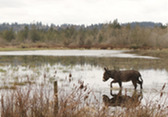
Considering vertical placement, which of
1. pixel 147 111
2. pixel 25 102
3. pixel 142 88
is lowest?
pixel 142 88

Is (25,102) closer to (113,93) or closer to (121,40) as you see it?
(113,93)

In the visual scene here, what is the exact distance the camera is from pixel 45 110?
6016 mm

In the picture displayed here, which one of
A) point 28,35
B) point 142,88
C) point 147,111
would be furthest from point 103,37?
point 147,111

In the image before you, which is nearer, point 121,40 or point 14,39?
point 121,40

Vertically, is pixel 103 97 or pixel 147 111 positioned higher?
pixel 147 111

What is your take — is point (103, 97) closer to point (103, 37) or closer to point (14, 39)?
point (103, 37)

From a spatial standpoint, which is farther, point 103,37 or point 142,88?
point 103,37

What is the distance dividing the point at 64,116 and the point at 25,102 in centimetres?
92

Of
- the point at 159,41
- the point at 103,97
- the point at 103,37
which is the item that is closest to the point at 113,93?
the point at 103,97

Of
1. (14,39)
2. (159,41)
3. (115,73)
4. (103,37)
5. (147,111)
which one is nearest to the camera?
(147,111)

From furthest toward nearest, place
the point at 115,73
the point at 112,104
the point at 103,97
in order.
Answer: the point at 115,73
the point at 103,97
the point at 112,104

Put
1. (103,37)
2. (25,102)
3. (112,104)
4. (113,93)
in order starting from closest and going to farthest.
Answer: (25,102) → (112,104) → (113,93) → (103,37)

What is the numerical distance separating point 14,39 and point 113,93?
439 feet

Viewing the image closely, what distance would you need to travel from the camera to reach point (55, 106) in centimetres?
629
